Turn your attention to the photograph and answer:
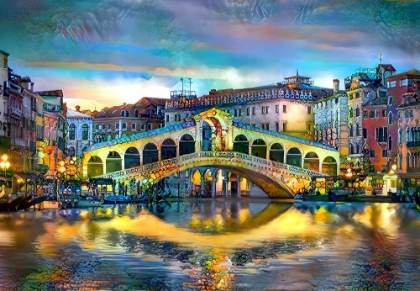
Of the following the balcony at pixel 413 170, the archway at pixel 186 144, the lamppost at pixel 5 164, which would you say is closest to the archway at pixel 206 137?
the archway at pixel 186 144

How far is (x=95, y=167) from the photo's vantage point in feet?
157

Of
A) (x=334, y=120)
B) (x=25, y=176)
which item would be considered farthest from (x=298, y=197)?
(x=25, y=176)

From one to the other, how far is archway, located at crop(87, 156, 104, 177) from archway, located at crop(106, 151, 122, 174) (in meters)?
0.51

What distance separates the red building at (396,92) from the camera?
160 ft

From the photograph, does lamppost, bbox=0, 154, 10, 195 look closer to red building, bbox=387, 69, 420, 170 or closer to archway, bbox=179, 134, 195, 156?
archway, bbox=179, 134, 195, 156

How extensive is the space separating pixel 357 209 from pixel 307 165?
16.1m

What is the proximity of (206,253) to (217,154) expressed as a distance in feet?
95.9

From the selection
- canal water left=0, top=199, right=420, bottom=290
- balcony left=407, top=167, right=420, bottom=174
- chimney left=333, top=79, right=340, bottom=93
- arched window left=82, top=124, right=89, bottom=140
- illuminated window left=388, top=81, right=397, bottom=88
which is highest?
chimney left=333, top=79, right=340, bottom=93

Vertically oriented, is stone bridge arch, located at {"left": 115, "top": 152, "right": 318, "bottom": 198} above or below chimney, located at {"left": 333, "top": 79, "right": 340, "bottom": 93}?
below

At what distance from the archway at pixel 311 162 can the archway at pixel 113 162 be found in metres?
9.57

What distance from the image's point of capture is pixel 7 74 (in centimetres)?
3881

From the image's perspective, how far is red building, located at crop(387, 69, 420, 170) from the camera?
1916 inches

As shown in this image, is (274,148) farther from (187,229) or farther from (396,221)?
(187,229)

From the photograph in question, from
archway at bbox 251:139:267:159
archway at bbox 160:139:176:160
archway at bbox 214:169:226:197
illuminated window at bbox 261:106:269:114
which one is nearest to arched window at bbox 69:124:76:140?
archway at bbox 160:139:176:160
